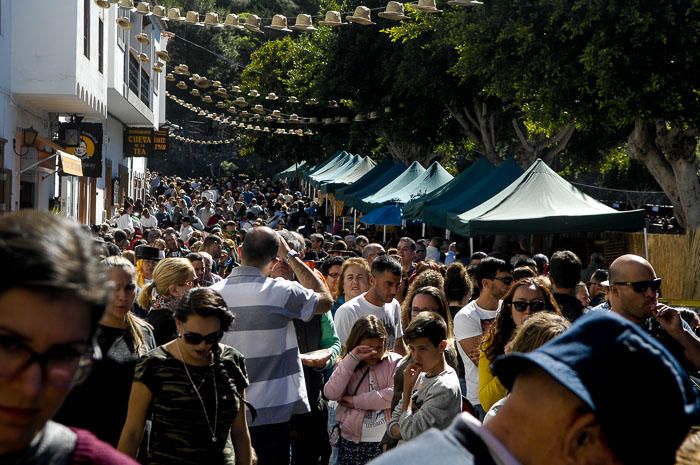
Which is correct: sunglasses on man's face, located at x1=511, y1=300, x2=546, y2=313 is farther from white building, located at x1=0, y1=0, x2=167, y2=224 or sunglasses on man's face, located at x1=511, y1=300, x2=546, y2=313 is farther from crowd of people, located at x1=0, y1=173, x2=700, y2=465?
white building, located at x1=0, y1=0, x2=167, y2=224

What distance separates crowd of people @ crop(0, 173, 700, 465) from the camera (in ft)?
5.98

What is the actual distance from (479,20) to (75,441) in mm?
21381

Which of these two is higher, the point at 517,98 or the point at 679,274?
the point at 517,98

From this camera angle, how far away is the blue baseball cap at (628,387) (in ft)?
6.46

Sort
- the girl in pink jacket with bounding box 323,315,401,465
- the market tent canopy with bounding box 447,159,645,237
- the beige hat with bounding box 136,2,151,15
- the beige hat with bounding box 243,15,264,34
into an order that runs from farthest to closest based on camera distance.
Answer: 1. the beige hat with bounding box 243,15,264,34
2. the beige hat with bounding box 136,2,151,15
3. the market tent canopy with bounding box 447,159,645,237
4. the girl in pink jacket with bounding box 323,315,401,465

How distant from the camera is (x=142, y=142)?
37562 mm

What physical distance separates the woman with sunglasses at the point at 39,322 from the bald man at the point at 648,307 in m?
4.83

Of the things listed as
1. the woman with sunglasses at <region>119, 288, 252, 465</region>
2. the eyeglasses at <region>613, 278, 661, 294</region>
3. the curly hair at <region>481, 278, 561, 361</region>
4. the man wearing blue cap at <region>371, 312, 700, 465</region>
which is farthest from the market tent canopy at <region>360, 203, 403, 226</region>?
the man wearing blue cap at <region>371, 312, 700, 465</region>

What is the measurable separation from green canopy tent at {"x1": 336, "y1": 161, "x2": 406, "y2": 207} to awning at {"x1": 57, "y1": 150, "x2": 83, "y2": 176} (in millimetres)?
6618

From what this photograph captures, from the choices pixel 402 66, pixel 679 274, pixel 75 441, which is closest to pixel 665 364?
pixel 75 441

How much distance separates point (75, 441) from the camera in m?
1.98

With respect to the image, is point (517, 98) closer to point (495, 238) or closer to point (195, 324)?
point (495, 238)

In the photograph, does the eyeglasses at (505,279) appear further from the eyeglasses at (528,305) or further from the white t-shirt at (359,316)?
the eyeglasses at (528,305)

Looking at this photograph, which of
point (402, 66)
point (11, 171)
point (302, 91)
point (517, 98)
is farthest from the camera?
point (302, 91)
